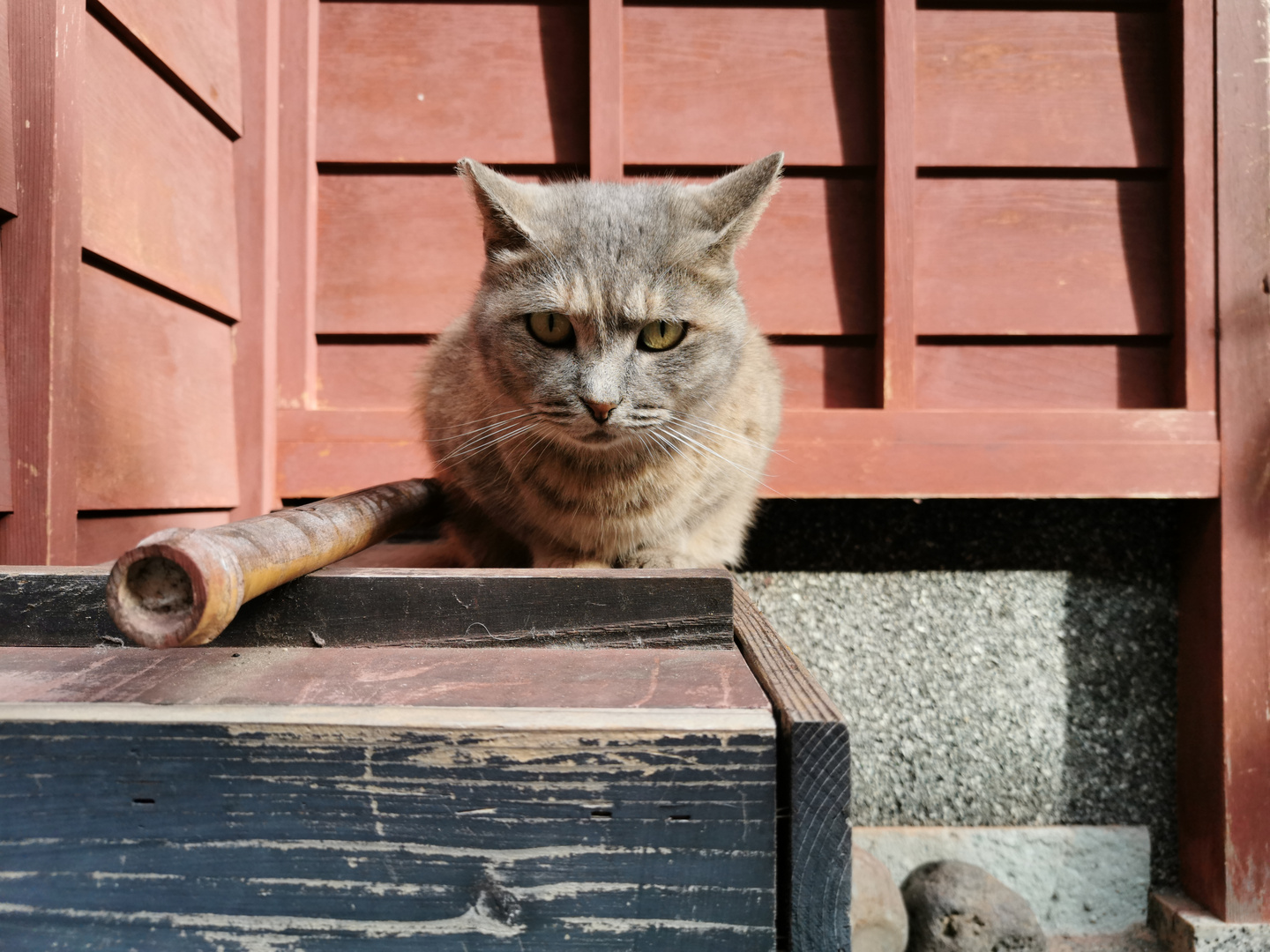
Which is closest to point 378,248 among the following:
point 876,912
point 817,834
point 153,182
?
point 153,182

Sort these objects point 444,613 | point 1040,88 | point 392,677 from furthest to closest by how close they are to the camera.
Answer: point 1040,88
point 444,613
point 392,677

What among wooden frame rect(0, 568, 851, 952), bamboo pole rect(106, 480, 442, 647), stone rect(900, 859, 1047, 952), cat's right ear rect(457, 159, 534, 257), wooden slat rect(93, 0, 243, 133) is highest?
wooden slat rect(93, 0, 243, 133)

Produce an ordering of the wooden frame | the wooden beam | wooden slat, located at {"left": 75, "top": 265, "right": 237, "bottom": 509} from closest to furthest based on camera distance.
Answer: the wooden frame → wooden slat, located at {"left": 75, "top": 265, "right": 237, "bottom": 509} → the wooden beam

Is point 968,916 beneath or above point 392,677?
beneath

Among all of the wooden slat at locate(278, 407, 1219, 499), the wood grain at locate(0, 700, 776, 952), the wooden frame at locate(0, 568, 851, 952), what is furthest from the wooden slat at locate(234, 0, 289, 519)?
the wood grain at locate(0, 700, 776, 952)

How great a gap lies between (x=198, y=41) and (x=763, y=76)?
57.8 inches

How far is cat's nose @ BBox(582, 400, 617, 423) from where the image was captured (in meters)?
1.32

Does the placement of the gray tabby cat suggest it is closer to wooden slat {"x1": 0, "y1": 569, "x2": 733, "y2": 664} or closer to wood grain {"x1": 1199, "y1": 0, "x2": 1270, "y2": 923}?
wooden slat {"x1": 0, "y1": 569, "x2": 733, "y2": 664}

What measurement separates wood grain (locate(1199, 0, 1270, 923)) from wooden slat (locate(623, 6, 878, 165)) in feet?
3.05

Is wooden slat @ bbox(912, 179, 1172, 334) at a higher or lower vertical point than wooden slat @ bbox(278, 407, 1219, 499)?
higher

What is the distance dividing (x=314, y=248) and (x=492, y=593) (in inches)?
66.8

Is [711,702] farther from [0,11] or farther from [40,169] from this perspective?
[0,11]

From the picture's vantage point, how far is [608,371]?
1.35 metres

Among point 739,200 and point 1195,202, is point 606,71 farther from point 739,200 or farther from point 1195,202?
point 1195,202
